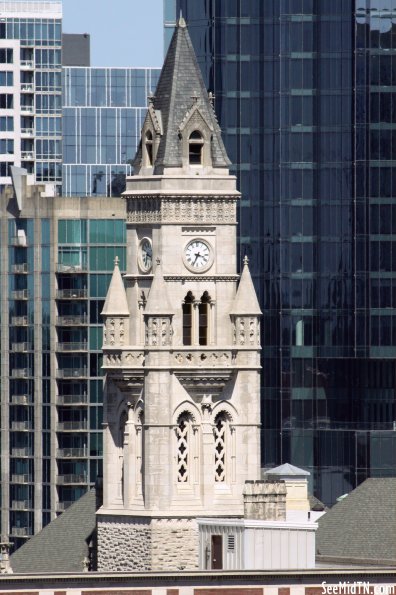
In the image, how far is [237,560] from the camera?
5359 inches

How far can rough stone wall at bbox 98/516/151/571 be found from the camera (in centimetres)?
13888

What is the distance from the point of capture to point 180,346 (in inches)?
5536

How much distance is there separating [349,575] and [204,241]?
16396mm

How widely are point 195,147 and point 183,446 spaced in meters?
12.1

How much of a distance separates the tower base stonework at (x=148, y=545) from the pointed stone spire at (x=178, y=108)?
14.2m

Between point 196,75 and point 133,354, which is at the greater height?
point 196,75

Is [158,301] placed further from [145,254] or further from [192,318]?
[145,254]

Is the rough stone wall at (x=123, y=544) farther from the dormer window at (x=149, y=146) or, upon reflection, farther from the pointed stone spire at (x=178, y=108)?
the dormer window at (x=149, y=146)

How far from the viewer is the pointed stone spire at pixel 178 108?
142 m

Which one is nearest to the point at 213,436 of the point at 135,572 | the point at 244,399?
the point at 244,399

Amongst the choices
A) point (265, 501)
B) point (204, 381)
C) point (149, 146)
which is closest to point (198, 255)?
point (204, 381)

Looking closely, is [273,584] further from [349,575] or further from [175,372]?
[175,372]

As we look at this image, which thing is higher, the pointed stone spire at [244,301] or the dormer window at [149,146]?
the dormer window at [149,146]

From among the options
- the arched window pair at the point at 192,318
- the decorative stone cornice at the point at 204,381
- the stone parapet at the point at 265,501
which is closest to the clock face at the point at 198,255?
the arched window pair at the point at 192,318
